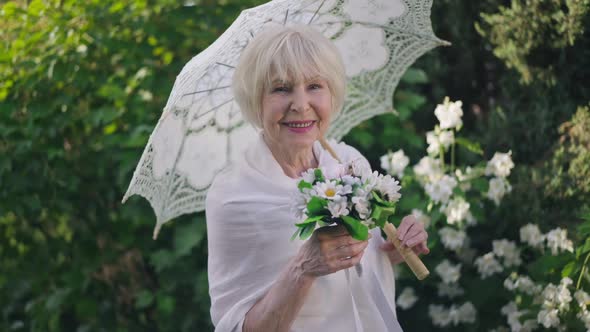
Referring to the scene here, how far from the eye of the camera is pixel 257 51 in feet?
7.95

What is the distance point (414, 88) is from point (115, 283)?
2.30m

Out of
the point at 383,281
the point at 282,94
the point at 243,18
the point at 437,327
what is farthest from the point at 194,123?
the point at 437,327

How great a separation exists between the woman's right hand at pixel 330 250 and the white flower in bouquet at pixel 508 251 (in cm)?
194

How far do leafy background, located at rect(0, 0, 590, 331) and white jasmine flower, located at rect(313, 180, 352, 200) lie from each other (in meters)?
2.20

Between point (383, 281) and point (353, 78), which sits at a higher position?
point (353, 78)

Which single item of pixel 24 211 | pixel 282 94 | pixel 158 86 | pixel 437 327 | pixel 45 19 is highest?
pixel 282 94

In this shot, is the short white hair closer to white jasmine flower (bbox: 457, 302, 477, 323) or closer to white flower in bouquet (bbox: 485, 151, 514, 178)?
white flower in bouquet (bbox: 485, 151, 514, 178)

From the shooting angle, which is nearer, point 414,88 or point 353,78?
point 353,78

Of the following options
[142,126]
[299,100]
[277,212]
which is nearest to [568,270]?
[277,212]

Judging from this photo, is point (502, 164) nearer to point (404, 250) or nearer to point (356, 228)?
point (404, 250)

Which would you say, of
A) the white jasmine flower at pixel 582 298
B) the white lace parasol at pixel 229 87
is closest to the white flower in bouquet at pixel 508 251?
the white jasmine flower at pixel 582 298

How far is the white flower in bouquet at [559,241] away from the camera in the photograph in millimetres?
3527

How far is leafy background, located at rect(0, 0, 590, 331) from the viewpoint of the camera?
4.18 m

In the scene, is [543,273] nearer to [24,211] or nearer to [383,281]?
[383,281]
